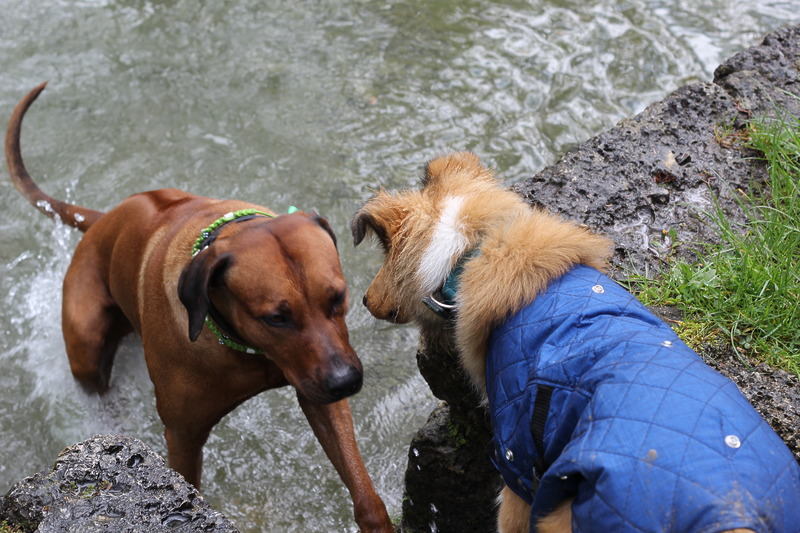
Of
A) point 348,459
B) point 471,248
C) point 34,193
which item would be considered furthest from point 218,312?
point 34,193

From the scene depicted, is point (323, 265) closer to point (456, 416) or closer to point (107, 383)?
point (456, 416)

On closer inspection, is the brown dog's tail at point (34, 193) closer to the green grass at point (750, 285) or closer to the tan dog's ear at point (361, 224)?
the tan dog's ear at point (361, 224)

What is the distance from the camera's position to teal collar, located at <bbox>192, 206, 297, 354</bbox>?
340cm

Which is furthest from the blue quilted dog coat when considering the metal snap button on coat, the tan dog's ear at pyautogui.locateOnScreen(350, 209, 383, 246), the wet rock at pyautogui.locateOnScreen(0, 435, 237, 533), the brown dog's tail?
the brown dog's tail

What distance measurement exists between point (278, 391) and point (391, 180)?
2.06 metres

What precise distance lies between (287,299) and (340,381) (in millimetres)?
385

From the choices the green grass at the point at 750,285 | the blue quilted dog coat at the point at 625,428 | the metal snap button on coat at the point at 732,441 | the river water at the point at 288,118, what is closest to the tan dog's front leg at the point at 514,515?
the blue quilted dog coat at the point at 625,428

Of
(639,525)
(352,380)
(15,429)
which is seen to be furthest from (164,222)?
(639,525)

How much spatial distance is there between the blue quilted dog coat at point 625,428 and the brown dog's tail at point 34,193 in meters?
3.29

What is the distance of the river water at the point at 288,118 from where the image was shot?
16.5 ft

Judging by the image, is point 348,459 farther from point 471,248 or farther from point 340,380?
point 471,248

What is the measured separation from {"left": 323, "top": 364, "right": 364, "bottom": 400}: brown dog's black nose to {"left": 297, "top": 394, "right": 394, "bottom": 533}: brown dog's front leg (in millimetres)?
517

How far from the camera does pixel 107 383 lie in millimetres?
5008

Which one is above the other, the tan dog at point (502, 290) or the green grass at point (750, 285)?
the tan dog at point (502, 290)
